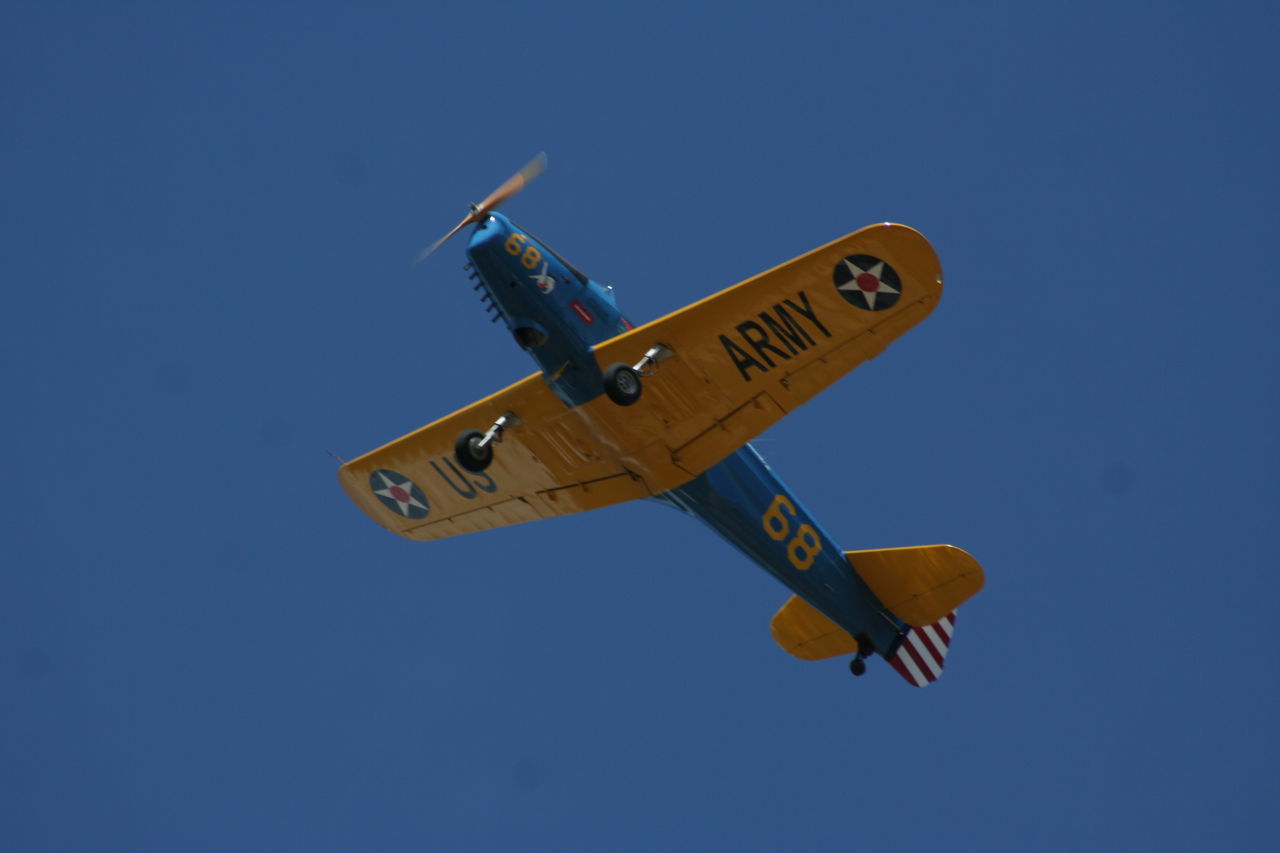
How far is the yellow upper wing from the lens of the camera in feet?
40.3

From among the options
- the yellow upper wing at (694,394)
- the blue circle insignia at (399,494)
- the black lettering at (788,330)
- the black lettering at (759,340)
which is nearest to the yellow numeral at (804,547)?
the yellow upper wing at (694,394)

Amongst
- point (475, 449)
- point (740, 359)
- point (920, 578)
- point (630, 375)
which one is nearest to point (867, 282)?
point (740, 359)

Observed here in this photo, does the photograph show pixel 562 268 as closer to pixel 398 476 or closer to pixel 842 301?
pixel 842 301

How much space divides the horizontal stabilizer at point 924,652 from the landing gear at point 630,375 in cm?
513

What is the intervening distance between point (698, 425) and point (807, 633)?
13.0ft

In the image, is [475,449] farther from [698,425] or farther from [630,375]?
[698,425]

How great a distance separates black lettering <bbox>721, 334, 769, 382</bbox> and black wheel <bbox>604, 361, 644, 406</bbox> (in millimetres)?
829

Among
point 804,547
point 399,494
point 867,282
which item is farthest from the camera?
point 399,494

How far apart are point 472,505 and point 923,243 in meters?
6.26

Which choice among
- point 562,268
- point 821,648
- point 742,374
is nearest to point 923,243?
point 742,374

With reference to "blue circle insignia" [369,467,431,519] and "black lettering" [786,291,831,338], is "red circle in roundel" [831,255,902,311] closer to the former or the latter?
"black lettering" [786,291,831,338]

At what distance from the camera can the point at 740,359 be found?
13.1 metres

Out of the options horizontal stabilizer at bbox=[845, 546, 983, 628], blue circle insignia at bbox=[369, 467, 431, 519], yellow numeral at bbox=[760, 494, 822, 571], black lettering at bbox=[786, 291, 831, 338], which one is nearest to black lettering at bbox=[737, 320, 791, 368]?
black lettering at bbox=[786, 291, 831, 338]

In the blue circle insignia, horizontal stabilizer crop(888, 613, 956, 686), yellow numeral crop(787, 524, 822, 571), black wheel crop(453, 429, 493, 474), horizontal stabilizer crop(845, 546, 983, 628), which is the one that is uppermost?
the blue circle insignia
